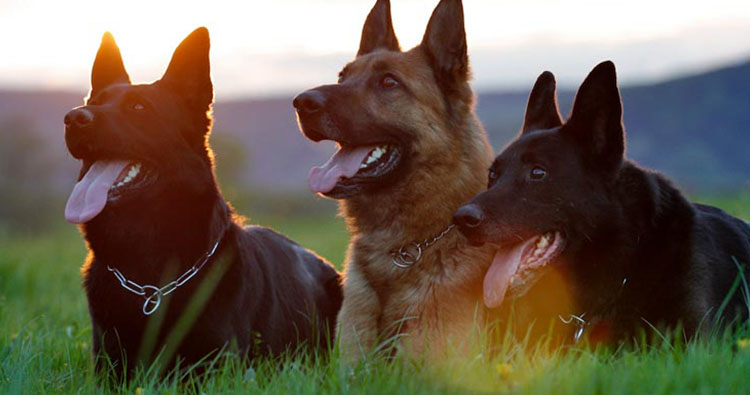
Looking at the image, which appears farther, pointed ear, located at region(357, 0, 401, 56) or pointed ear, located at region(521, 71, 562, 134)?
pointed ear, located at region(357, 0, 401, 56)

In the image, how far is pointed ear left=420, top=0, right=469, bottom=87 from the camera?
16.8ft

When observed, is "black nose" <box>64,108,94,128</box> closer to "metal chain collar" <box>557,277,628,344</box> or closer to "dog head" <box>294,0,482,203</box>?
"dog head" <box>294,0,482,203</box>

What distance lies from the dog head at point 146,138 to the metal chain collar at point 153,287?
0.45 meters

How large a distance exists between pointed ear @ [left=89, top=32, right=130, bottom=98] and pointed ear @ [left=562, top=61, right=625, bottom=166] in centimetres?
300

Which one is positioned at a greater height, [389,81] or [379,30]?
[379,30]

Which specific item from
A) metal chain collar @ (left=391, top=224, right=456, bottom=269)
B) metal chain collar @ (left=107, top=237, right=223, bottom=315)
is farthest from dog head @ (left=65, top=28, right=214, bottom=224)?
metal chain collar @ (left=391, top=224, right=456, bottom=269)

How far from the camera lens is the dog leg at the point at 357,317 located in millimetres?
5004

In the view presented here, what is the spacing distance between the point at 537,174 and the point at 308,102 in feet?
4.80

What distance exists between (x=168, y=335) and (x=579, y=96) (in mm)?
2806

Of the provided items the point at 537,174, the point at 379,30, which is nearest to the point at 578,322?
the point at 537,174

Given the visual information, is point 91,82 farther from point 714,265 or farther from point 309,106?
point 714,265

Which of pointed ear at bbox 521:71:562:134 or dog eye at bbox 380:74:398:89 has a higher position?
dog eye at bbox 380:74:398:89

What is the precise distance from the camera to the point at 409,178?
5.10 metres

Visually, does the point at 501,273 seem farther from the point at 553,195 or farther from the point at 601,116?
the point at 601,116
